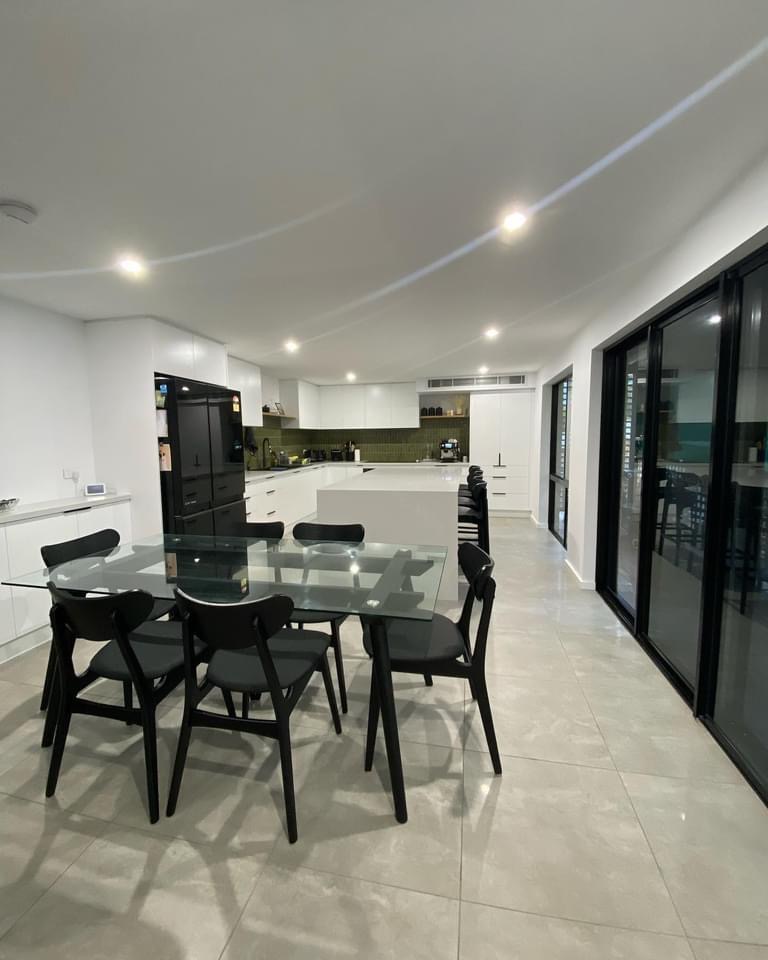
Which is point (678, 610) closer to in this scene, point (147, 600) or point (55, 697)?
point (147, 600)

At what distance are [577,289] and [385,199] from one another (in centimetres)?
178

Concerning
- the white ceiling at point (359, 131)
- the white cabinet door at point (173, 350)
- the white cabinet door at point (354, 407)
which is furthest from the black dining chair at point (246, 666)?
the white cabinet door at point (354, 407)

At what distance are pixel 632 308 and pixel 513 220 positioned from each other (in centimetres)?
127

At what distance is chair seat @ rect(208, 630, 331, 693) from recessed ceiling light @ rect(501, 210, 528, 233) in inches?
83.5

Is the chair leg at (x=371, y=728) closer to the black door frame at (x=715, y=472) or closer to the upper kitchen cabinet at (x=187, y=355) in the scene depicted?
the black door frame at (x=715, y=472)

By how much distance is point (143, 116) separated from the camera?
131 cm

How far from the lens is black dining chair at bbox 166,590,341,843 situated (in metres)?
1.43

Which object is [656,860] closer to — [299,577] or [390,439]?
[299,577]

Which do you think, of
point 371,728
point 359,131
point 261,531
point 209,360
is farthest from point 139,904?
point 209,360

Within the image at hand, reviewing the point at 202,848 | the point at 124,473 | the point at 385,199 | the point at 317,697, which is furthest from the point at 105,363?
the point at 202,848

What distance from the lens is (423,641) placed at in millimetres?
1852

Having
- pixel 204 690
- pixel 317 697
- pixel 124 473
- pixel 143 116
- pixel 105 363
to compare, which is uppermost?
pixel 143 116

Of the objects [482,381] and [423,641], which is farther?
[482,381]

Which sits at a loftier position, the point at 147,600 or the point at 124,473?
the point at 124,473
